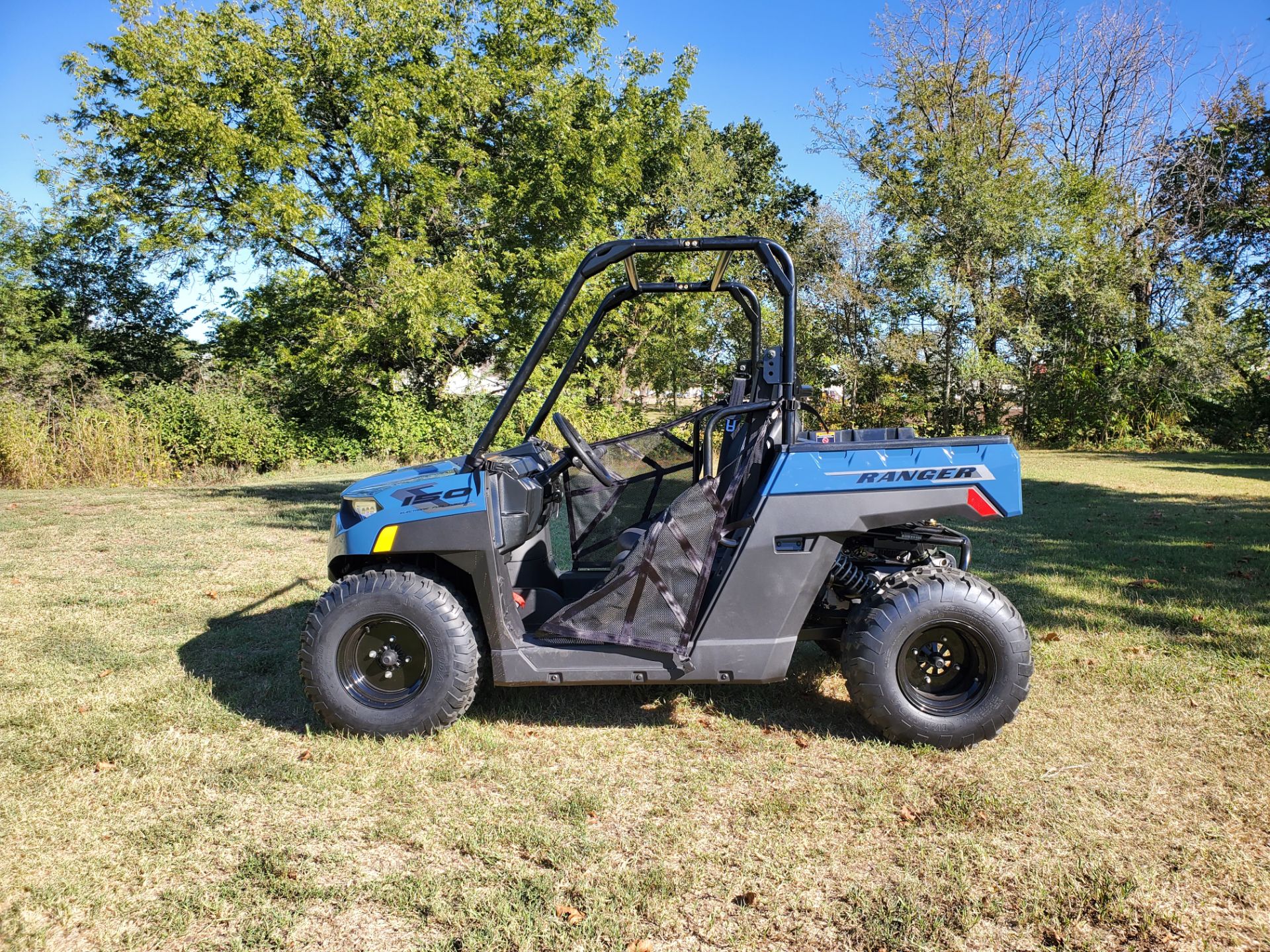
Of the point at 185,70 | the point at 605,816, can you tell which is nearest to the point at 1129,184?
the point at 185,70

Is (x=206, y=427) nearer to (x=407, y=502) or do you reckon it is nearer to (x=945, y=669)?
(x=407, y=502)

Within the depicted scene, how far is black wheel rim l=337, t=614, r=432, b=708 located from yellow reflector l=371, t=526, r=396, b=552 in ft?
0.94

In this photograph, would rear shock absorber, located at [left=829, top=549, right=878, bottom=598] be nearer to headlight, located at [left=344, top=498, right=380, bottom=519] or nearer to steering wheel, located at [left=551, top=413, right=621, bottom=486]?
steering wheel, located at [left=551, top=413, right=621, bottom=486]

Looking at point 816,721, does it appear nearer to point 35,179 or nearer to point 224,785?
point 224,785

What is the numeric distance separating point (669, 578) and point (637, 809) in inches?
34.2

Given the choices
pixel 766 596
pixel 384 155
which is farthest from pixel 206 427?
pixel 766 596

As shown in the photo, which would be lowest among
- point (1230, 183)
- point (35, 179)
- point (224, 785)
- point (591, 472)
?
point (224, 785)

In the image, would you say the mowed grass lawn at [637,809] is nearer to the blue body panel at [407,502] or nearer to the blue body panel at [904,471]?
the blue body panel at [407,502]

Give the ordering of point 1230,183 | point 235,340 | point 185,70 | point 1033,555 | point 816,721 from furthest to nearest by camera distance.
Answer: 1. point 1230,183
2. point 235,340
3. point 185,70
4. point 1033,555
5. point 816,721

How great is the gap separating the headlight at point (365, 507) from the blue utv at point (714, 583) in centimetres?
1

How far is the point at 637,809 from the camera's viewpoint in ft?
9.77

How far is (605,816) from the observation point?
115 inches

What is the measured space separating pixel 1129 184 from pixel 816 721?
21.0 metres

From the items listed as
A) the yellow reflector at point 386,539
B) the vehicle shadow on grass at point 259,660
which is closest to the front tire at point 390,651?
the yellow reflector at point 386,539
